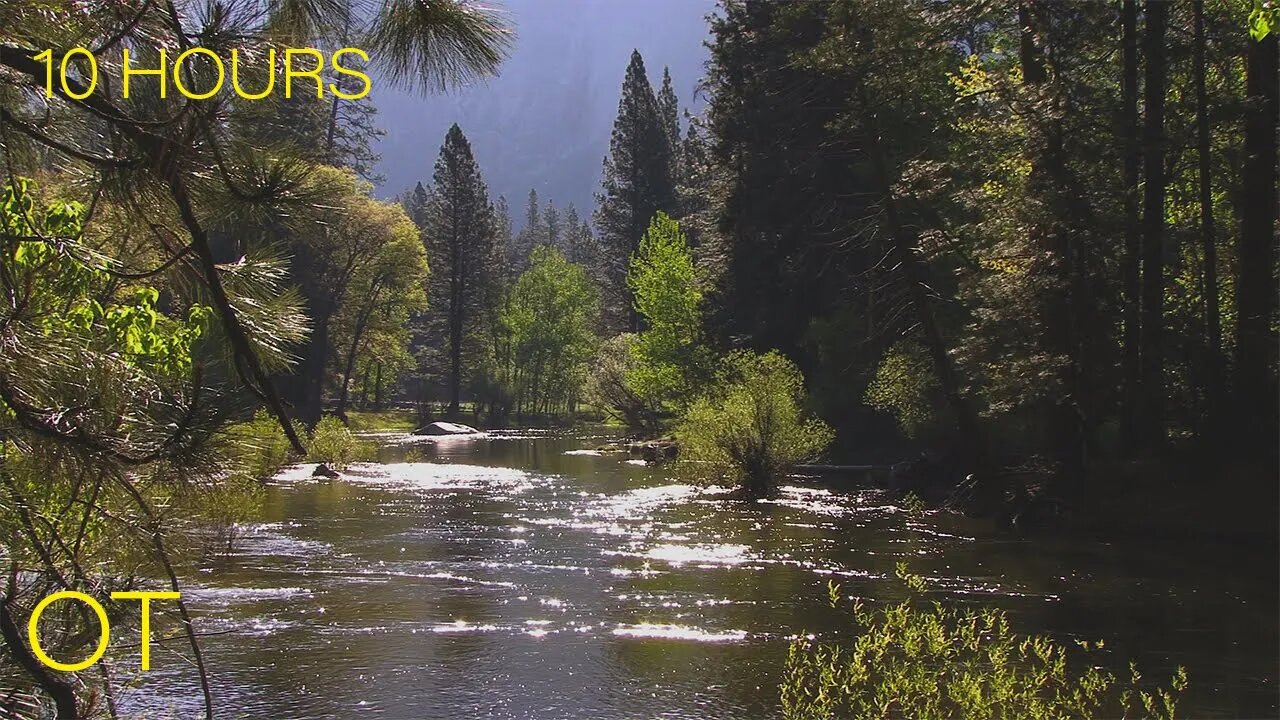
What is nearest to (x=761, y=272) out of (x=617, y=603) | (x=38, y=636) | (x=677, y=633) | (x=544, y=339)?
(x=617, y=603)

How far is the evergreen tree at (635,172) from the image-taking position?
2623 inches

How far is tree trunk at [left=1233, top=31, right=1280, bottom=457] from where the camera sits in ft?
55.4

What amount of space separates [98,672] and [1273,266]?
1847cm

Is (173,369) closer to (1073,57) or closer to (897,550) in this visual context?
(897,550)

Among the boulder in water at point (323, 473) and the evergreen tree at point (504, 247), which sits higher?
the evergreen tree at point (504, 247)

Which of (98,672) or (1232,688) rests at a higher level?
(98,672)

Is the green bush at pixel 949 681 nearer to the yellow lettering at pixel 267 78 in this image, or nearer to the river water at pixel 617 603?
the river water at pixel 617 603

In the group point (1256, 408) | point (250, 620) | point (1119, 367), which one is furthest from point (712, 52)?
point (250, 620)

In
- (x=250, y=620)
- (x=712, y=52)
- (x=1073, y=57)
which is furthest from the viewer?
(x=712, y=52)

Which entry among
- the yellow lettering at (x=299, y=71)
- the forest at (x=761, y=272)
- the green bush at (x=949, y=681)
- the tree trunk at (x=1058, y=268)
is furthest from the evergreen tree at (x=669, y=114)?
the yellow lettering at (x=299, y=71)

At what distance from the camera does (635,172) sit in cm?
6731

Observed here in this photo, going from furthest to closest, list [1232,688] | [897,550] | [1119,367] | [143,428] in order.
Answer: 1. [1119,367]
2. [897,550]
3. [1232,688]
4. [143,428]

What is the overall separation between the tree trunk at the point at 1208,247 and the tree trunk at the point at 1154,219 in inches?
22.8

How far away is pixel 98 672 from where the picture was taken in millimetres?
4211
